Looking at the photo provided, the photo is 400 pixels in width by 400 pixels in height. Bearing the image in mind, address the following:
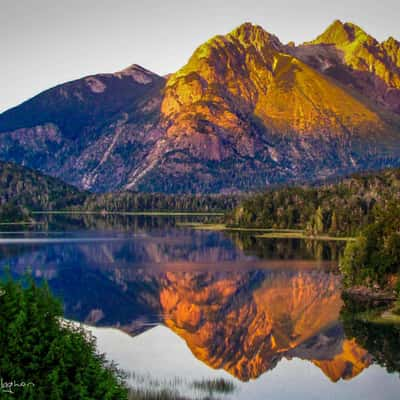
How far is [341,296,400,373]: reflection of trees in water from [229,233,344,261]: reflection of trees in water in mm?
46323

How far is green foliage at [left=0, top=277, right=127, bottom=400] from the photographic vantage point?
28.7 metres

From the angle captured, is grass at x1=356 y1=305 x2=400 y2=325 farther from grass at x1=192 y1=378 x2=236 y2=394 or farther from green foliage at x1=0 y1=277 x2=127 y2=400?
green foliage at x1=0 y1=277 x2=127 y2=400

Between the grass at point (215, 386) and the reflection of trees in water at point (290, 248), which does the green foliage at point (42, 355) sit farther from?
the reflection of trees in water at point (290, 248)

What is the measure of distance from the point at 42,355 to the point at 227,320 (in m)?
42.2

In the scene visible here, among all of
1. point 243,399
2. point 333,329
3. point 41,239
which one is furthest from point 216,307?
point 41,239

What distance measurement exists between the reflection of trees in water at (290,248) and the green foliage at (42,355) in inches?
3454

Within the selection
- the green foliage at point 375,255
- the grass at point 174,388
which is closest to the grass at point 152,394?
the grass at point 174,388

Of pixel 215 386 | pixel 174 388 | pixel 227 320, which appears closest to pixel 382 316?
pixel 227 320

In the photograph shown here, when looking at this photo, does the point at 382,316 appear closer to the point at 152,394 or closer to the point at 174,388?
the point at 174,388

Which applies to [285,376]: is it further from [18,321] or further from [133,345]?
[18,321]

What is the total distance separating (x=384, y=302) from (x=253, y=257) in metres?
49.3

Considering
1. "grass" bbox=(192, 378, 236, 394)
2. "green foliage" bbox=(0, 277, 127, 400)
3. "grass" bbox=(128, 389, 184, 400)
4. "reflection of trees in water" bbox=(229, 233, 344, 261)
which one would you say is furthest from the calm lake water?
"green foliage" bbox=(0, 277, 127, 400)

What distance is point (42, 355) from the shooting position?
29.4 meters

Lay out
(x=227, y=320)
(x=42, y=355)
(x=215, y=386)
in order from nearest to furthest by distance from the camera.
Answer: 1. (x=42, y=355)
2. (x=215, y=386)
3. (x=227, y=320)
